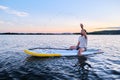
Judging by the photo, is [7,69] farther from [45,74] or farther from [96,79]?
[96,79]

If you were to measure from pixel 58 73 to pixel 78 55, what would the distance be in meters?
7.45

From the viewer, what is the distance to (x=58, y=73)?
1163 centimetres

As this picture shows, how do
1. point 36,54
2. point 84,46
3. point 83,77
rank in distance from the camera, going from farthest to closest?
point 84,46
point 36,54
point 83,77

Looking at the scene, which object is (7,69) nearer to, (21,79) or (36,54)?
(21,79)

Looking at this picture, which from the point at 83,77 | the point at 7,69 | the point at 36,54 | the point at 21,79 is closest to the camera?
the point at 21,79

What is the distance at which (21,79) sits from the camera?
10.2 metres

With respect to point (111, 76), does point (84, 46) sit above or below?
above

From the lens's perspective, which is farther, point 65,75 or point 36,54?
point 36,54

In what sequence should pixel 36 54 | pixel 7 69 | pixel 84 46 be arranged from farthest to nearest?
pixel 84 46
pixel 36 54
pixel 7 69

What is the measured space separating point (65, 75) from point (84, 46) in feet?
26.2

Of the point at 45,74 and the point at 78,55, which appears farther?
the point at 78,55

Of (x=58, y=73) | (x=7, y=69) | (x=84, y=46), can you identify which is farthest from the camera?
(x=84, y=46)

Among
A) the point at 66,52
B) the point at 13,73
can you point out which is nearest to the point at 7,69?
the point at 13,73

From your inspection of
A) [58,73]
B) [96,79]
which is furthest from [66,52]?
[96,79]
